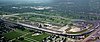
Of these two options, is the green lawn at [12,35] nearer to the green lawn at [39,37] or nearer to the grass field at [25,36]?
the grass field at [25,36]

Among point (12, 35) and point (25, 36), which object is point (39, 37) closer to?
point (25, 36)

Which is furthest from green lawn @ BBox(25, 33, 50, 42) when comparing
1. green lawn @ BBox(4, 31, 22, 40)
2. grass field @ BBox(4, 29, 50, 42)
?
green lawn @ BBox(4, 31, 22, 40)

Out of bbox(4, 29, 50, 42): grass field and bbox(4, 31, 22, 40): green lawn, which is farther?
bbox(4, 31, 22, 40): green lawn

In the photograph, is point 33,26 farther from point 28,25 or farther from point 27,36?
point 27,36

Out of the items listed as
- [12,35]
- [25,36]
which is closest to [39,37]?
[25,36]

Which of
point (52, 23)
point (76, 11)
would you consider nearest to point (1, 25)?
point (52, 23)

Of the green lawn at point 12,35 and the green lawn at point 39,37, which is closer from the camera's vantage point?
the green lawn at point 39,37

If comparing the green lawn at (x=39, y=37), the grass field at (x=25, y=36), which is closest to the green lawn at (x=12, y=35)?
the grass field at (x=25, y=36)

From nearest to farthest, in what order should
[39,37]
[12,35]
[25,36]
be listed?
1. [39,37]
2. [25,36]
3. [12,35]

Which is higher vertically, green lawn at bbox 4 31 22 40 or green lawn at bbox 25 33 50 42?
green lawn at bbox 4 31 22 40

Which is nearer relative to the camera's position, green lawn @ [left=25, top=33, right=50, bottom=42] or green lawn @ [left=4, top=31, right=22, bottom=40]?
green lawn @ [left=25, top=33, right=50, bottom=42]

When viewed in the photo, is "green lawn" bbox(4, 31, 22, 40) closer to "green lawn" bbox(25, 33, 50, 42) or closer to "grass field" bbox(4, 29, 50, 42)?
"grass field" bbox(4, 29, 50, 42)
